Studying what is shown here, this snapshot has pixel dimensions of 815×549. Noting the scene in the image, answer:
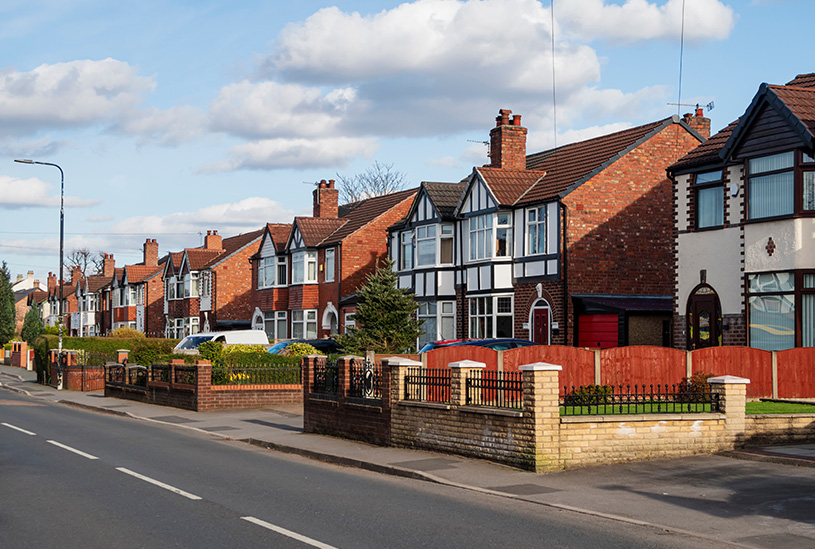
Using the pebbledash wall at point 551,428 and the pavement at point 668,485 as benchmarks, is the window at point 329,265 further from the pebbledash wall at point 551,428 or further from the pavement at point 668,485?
the pebbledash wall at point 551,428

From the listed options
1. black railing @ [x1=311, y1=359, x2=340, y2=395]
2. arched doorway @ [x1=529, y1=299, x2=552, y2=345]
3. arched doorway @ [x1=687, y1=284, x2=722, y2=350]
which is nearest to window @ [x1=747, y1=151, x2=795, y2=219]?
arched doorway @ [x1=687, y1=284, x2=722, y2=350]

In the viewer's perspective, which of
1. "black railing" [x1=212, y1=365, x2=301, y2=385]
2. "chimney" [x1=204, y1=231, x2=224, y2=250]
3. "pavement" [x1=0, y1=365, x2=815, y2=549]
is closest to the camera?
"pavement" [x1=0, y1=365, x2=815, y2=549]

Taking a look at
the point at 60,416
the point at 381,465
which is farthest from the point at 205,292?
the point at 381,465

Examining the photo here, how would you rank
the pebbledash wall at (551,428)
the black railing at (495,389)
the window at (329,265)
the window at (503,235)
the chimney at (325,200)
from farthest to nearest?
the chimney at (325,200) < the window at (329,265) < the window at (503,235) < the black railing at (495,389) < the pebbledash wall at (551,428)

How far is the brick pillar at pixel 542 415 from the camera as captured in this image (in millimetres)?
14266

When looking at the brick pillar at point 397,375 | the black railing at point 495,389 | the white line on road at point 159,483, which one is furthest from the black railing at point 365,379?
the white line on road at point 159,483

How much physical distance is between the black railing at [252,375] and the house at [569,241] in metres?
9.76

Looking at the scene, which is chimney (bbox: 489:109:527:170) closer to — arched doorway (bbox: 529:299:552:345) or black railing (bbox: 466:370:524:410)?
arched doorway (bbox: 529:299:552:345)

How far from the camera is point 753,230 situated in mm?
24766

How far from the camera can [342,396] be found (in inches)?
785

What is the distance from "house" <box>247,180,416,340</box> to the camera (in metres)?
47.8

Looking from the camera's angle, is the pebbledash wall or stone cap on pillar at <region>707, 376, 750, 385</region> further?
stone cap on pillar at <region>707, 376, 750, 385</region>

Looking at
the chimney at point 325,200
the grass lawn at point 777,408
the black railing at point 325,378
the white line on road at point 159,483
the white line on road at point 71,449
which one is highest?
the chimney at point 325,200

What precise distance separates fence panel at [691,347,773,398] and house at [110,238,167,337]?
196ft
